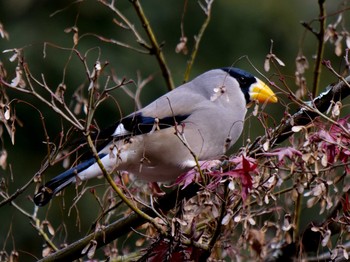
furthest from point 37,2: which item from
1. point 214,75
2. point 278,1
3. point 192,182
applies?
point 192,182

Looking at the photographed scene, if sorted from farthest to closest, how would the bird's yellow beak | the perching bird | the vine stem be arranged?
the bird's yellow beak → the perching bird → the vine stem

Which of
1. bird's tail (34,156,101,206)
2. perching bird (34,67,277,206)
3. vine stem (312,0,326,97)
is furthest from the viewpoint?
perching bird (34,67,277,206)

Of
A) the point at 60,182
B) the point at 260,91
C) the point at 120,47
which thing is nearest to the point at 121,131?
the point at 60,182

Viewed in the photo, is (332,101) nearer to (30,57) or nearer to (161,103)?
(161,103)

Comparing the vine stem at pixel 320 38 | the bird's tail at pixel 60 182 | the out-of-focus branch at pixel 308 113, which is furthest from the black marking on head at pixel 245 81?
the out-of-focus branch at pixel 308 113

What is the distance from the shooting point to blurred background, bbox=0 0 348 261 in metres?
7.29

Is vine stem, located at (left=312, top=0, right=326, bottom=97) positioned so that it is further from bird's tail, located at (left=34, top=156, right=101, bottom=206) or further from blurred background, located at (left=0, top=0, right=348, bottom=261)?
blurred background, located at (left=0, top=0, right=348, bottom=261)

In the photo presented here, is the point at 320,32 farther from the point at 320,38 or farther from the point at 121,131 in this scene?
the point at 121,131

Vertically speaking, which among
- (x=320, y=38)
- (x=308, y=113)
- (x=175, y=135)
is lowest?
(x=175, y=135)

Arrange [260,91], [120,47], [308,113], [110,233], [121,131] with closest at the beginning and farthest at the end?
[308,113]
[110,233]
[121,131]
[260,91]
[120,47]

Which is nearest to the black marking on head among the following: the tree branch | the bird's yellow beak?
the bird's yellow beak

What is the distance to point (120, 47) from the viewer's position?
302 inches

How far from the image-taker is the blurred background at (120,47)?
7293 mm

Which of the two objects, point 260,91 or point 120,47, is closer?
point 260,91
